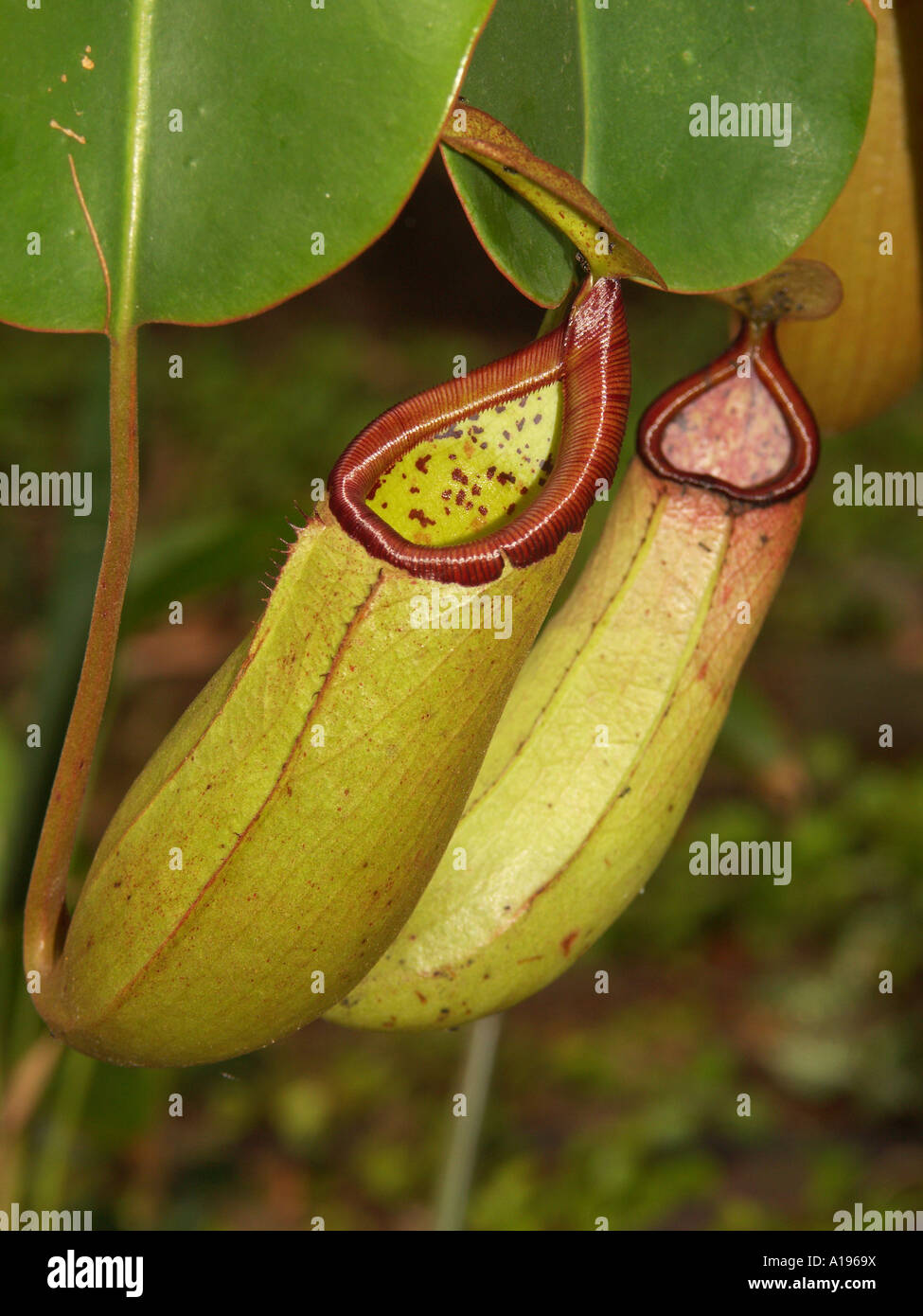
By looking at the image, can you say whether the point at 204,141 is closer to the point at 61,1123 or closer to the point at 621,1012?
the point at 61,1123

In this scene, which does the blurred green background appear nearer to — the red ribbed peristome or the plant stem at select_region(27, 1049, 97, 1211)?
the plant stem at select_region(27, 1049, 97, 1211)

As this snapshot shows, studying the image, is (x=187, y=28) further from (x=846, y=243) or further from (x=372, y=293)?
(x=372, y=293)

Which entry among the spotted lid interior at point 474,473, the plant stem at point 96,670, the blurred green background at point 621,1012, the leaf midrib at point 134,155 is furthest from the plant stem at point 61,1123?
the leaf midrib at point 134,155

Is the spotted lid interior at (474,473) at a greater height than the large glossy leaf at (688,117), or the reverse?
the large glossy leaf at (688,117)

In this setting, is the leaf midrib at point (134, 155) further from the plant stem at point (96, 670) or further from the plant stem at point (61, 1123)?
the plant stem at point (61, 1123)

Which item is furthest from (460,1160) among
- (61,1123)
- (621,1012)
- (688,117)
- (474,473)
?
(621,1012)

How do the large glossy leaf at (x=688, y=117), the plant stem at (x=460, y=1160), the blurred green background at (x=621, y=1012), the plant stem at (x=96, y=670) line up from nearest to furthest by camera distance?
the plant stem at (x=96, y=670), the large glossy leaf at (x=688, y=117), the plant stem at (x=460, y=1160), the blurred green background at (x=621, y=1012)
